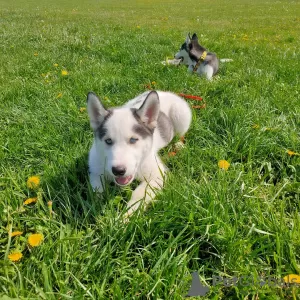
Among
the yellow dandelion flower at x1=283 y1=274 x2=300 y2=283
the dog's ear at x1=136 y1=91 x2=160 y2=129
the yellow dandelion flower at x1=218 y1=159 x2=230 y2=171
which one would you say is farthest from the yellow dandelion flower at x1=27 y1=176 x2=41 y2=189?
the yellow dandelion flower at x1=283 y1=274 x2=300 y2=283

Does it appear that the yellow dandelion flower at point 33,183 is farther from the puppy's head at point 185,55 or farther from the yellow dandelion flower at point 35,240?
the puppy's head at point 185,55

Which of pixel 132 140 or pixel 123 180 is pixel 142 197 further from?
pixel 132 140

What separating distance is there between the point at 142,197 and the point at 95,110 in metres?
0.97

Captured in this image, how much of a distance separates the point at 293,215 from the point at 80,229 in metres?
1.54

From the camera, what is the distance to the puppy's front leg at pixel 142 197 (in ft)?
7.38

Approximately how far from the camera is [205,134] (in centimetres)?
351

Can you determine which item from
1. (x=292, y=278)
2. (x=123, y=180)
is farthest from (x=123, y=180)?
(x=292, y=278)

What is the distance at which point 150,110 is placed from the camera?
2.94 m

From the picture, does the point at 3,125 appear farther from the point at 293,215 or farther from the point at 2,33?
the point at 2,33

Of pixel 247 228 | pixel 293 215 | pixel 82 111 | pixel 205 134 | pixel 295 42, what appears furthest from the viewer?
pixel 295 42

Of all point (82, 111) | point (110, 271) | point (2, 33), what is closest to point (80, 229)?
point (110, 271)

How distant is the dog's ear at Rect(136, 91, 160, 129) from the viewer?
2809 millimetres

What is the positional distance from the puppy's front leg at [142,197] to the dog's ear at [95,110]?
0.72 m

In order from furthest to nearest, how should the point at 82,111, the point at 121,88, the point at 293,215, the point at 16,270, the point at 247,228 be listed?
the point at 121,88 → the point at 82,111 → the point at 293,215 → the point at 247,228 → the point at 16,270
